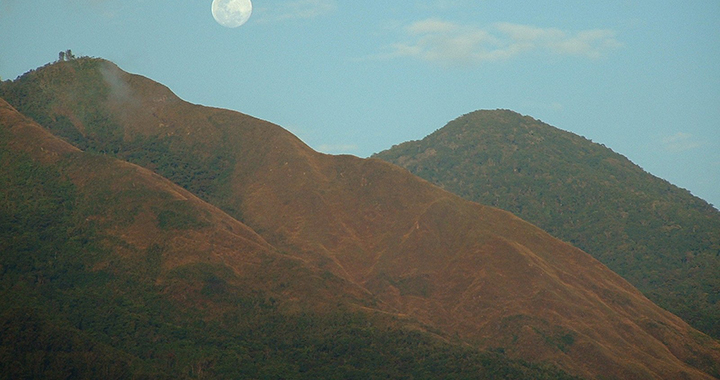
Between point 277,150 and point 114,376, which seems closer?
point 114,376

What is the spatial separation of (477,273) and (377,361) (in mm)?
17879

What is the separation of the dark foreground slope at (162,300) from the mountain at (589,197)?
154 ft

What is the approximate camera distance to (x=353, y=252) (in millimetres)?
97625

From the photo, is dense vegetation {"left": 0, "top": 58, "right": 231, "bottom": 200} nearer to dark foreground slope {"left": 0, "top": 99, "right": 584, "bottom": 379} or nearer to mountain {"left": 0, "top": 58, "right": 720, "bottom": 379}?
mountain {"left": 0, "top": 58, "right": 720, "bottom": 379}

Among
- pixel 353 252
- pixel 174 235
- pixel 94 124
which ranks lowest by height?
pixel 353 252

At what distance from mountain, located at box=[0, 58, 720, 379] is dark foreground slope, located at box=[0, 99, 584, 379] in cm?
29

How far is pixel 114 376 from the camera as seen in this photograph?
73250 millimetres

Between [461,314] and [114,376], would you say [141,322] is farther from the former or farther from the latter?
[461,314]

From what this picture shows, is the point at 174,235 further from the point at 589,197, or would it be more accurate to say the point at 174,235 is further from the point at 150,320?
the point at 589,197

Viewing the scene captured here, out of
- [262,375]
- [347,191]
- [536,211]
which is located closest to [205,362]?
[262,375]

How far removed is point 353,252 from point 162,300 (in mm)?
24459

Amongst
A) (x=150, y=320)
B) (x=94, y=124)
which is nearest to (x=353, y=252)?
(x=150, y=320)

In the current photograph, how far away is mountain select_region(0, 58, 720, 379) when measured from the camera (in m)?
82.9

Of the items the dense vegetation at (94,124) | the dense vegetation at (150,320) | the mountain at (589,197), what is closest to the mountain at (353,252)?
the dense vegetation at (94,124)
